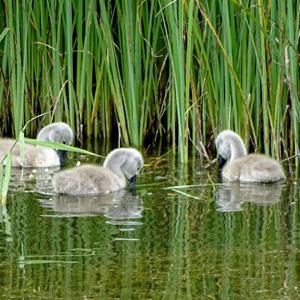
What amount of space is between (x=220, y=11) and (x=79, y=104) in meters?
1.90

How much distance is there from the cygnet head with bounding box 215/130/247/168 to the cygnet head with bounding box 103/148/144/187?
0.91 m

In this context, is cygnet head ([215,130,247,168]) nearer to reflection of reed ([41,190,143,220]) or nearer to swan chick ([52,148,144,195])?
swan chick ([52,148,144,195])

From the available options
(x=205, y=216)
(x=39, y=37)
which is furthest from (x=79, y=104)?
(x=205, y=216)

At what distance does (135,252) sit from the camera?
269 inches

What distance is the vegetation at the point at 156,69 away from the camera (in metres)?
9.66

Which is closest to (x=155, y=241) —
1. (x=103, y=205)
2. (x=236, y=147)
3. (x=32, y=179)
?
(x=103, y=205)

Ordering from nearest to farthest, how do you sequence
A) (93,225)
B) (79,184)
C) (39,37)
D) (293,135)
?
(93,225) < (79,184) < (293,135) < (39,37)

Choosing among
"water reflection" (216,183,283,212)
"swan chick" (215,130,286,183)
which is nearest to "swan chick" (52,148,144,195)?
"water reflection" (216,183,283,212)

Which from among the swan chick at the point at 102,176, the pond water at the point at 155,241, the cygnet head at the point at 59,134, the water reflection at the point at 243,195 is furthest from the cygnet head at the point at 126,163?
the cygnet head at the point at 59,134

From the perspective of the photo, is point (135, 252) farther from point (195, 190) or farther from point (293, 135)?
point (293, 135)

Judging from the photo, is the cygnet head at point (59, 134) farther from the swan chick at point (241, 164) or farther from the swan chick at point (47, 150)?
the swan chick at point (241, 164)

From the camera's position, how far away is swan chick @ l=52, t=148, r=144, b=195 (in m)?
8.68

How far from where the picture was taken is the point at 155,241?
282 inches

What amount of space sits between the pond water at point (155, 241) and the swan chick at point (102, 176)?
10 cm
